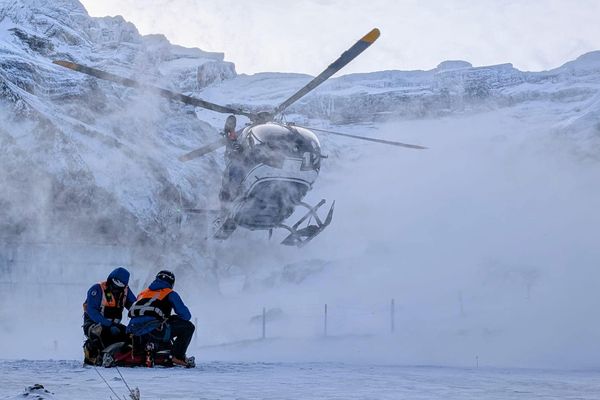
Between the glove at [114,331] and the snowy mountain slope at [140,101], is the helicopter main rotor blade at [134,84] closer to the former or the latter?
the glove at [114,331]

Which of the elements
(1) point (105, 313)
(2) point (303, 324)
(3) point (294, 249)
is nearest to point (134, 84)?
(1) point (105, 313)

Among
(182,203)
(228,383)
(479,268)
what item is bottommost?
(228,383)

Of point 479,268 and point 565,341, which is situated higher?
point 479,268

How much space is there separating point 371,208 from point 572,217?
18.7m

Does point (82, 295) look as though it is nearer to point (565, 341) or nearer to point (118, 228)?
point (118, 228)

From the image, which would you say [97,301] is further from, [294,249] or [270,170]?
[294,249]

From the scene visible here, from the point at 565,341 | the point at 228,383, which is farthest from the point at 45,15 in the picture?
the point at 228,383

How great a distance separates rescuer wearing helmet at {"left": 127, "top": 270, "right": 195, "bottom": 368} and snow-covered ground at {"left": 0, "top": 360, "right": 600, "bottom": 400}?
502mm

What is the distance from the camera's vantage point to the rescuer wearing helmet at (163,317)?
9281 millimetres

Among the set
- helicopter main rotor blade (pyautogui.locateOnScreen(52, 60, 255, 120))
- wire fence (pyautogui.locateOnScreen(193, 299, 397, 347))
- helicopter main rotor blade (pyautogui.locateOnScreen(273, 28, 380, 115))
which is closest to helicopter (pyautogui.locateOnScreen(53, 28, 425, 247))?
helicopter main rotor blade (pyautogui.locateOnScreen(52, 60, 255, 120))

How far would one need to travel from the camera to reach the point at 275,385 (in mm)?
7152

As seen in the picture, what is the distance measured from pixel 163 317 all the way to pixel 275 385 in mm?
2723

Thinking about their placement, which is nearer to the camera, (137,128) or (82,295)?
(82,295)

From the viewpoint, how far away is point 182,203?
50.2 meters
